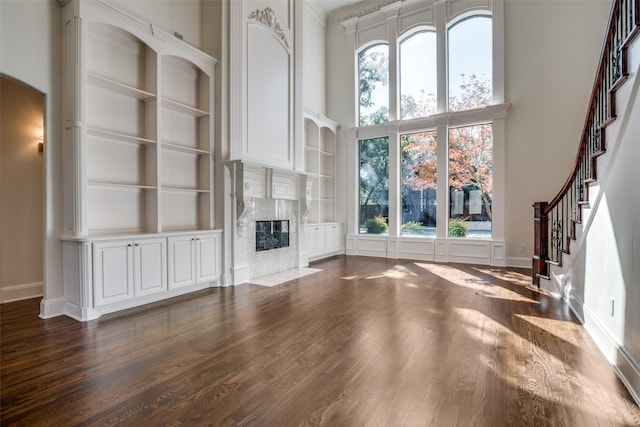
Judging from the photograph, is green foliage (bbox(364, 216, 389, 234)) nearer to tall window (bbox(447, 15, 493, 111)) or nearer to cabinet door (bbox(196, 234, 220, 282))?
tall window (bbox(447, 15, 493, 111))

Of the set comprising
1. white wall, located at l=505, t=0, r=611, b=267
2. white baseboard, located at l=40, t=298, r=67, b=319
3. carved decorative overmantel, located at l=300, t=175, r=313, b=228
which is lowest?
white baseboard, located at l=40, t=298, r=67, b=319

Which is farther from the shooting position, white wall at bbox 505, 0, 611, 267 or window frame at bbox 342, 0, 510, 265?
window frame at bbox 342, 0, 510, 265

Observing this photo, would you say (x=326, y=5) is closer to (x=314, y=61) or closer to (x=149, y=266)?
(x=314, y=61)

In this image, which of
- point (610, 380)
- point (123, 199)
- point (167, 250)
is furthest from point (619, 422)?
point (123, 199)

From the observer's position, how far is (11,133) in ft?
14.1

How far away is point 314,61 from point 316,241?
179 inches

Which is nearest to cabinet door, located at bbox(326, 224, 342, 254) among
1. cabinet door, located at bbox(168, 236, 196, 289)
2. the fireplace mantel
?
the fireplace mantel

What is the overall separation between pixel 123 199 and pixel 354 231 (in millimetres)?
5350

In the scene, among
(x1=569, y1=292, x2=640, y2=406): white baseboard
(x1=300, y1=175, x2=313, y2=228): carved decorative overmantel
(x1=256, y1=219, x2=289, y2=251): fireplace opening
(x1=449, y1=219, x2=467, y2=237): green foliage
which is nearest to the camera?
(x1=569, y1=292, x2=640, y2=406): white baseboard

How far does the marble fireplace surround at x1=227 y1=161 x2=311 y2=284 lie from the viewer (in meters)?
5.18

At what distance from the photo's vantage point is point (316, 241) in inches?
294

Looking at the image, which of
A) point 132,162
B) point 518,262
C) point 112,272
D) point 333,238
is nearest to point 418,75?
point 333,238

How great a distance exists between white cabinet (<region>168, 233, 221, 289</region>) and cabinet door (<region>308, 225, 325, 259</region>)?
8.75ft

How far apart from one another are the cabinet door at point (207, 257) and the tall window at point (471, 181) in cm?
492
